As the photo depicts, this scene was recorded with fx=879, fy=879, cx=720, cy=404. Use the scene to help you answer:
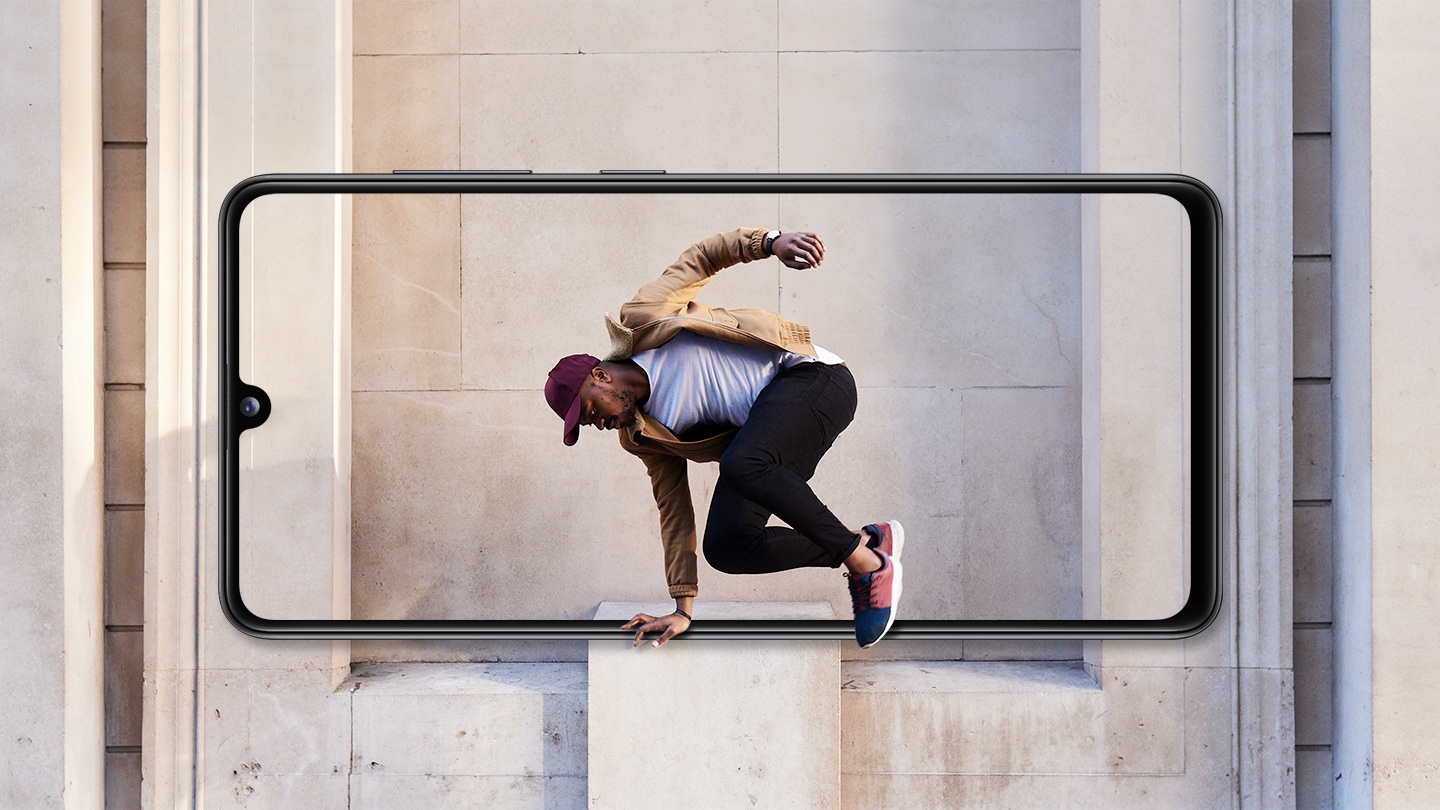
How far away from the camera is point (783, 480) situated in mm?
2691

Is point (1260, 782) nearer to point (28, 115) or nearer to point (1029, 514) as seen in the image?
point (1029, 514)

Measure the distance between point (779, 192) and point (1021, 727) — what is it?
7.35ft

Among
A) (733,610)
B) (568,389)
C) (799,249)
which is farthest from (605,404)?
(733,610)

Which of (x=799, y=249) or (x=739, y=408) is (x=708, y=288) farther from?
(x=799, y=249)

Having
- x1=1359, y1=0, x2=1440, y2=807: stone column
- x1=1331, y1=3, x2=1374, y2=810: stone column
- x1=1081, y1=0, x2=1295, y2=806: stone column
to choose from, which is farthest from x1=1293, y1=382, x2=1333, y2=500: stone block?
x1=1359, y1=0, x2=1440, y2=807: stone column

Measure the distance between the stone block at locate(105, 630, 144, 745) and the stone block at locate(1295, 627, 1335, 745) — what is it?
449 centimetres

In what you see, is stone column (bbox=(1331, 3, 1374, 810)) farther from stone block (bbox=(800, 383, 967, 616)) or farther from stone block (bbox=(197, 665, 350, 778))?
stone block (bbox=(197, 665, 350, 778))

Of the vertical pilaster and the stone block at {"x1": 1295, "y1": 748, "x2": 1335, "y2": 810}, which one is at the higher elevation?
the vertical pilaster

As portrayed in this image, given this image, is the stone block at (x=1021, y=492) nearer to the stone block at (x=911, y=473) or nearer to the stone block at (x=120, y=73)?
the stone block at (x=911, y=473)

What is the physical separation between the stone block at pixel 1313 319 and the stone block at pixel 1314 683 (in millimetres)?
1013

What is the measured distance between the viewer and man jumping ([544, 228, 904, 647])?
2.71 m

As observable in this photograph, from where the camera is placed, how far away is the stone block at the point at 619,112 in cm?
384

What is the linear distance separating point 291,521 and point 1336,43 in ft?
14.4

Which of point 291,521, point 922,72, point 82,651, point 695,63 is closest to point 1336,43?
point 922,72
